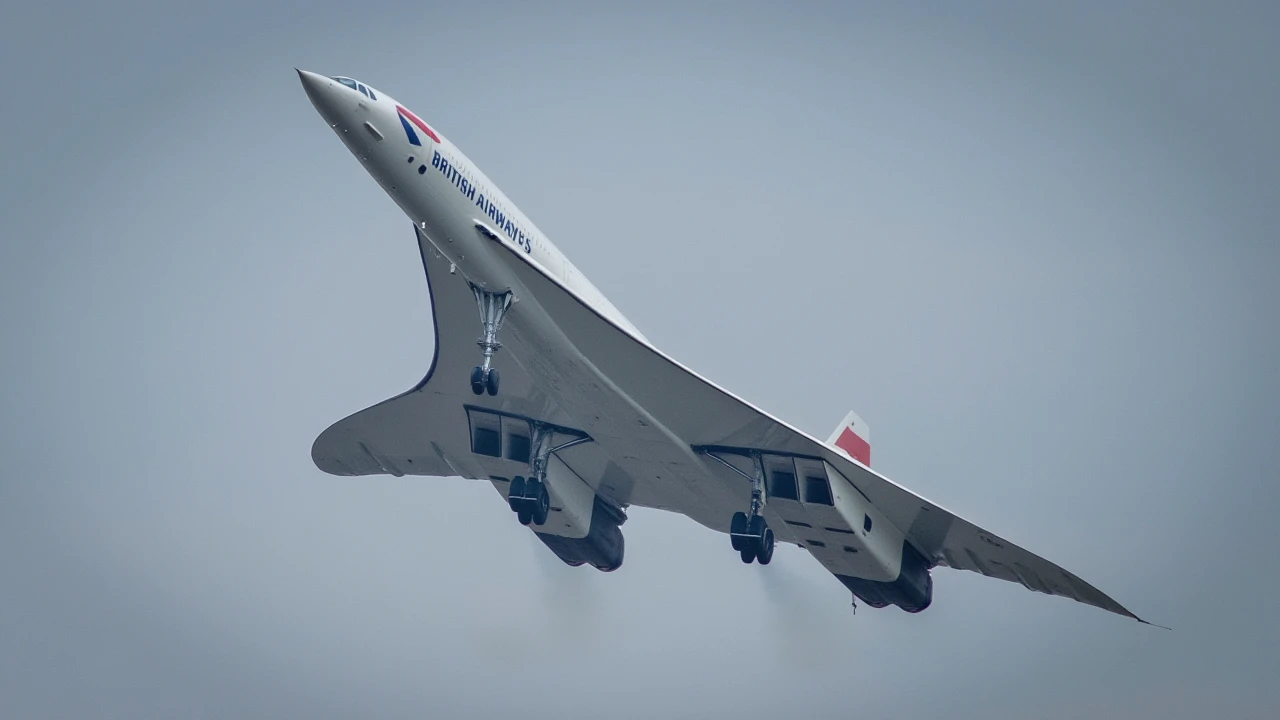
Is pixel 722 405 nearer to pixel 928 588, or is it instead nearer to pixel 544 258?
pixel 544 258

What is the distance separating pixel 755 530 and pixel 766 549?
0.36 m

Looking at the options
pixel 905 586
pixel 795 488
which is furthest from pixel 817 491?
pixel 905 586

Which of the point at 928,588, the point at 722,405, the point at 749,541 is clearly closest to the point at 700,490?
the point at 749,541

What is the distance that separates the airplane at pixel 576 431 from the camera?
13453mm

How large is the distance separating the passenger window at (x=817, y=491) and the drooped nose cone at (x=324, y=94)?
8.01m

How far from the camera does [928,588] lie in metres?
18.1

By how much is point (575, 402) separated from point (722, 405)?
6.42 ft

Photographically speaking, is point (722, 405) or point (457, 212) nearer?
point (457, 212)

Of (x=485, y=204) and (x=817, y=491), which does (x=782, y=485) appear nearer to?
(x=817, y=491)

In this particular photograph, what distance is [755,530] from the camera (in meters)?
16.3

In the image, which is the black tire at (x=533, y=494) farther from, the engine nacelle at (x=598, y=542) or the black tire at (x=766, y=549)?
the black tire at (x=766, y=549)

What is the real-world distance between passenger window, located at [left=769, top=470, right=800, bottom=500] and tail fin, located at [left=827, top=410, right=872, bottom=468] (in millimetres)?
2812

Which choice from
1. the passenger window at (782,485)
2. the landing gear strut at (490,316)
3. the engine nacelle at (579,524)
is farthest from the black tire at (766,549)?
the landing gear strut at (490,316)

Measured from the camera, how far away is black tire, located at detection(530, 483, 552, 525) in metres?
16.8
